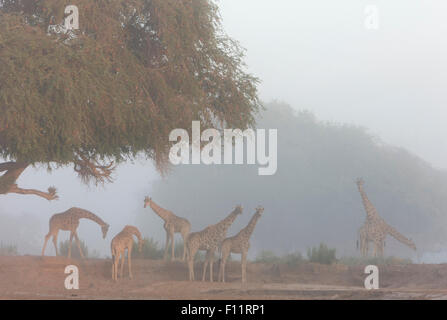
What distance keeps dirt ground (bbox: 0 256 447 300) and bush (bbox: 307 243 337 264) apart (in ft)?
1.81

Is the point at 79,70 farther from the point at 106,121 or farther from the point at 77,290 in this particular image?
the point at 77,290

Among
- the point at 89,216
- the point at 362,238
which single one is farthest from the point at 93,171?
the point at 362,238

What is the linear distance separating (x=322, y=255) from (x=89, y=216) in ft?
23.3

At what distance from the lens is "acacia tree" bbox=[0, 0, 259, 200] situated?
12867 millimetres

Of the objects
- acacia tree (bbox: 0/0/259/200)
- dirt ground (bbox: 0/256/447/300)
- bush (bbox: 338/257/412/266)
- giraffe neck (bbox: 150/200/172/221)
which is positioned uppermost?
acacia tree (bbox: 0/0/259/200)

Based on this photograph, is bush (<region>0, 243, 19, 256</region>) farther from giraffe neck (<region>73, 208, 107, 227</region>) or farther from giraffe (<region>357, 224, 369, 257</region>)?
giraffe (<region>357, 224, 369, 257</region>)

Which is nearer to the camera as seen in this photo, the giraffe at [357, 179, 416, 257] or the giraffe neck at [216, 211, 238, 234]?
the giraffe neck at [216, 211, 238, 234]

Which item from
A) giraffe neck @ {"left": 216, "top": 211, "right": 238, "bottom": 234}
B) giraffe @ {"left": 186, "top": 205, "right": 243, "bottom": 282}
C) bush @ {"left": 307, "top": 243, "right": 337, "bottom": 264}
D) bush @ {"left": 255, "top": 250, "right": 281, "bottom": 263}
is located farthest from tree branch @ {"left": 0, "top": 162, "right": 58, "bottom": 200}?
bush @ {"left": 307, "top": 243, "right": 337, "bottom": 264}

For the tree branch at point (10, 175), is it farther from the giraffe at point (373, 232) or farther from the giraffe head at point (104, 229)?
the giraffe at point (373, 232)

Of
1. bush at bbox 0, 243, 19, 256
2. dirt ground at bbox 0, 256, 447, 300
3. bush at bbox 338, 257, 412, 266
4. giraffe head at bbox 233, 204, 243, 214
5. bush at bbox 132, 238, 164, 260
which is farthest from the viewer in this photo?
bush at bbox 0, 243, 19, 256

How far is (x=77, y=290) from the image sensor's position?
1417 centimetres

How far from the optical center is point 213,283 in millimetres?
14898
